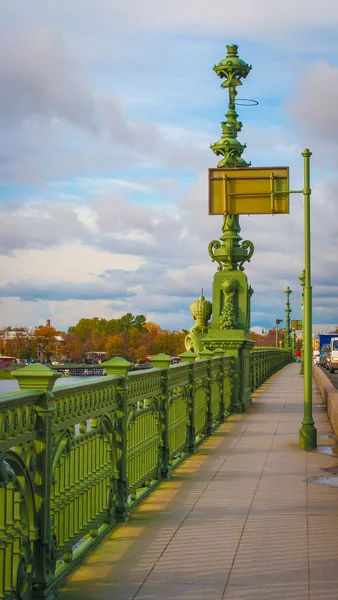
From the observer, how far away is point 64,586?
563 cm

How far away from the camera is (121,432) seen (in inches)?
298

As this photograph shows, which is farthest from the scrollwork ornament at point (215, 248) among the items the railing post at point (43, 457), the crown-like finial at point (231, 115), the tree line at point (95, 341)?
the tree line at point (95, 341)

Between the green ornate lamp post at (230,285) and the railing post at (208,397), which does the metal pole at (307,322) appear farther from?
the green ornate lamp post at (230,285)

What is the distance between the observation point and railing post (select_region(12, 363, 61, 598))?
5.12 m

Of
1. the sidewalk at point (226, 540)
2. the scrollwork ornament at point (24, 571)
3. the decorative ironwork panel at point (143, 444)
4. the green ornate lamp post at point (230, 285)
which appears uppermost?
the green ornate lamp post at point (230, 285)

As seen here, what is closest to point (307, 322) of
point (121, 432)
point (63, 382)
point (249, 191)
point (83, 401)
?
point (249, 191)

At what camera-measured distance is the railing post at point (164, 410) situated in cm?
997

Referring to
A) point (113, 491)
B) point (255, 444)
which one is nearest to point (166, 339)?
point (255, 444)

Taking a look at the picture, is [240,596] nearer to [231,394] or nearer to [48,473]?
[48,473]

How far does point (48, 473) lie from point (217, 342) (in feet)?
51.1

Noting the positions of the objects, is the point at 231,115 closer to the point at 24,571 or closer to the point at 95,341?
the point at 24,571

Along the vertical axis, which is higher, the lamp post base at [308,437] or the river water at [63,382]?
the river water at [63,382]

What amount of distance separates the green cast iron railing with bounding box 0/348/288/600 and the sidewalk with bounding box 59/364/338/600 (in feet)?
0.77

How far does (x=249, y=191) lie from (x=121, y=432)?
355 inches
